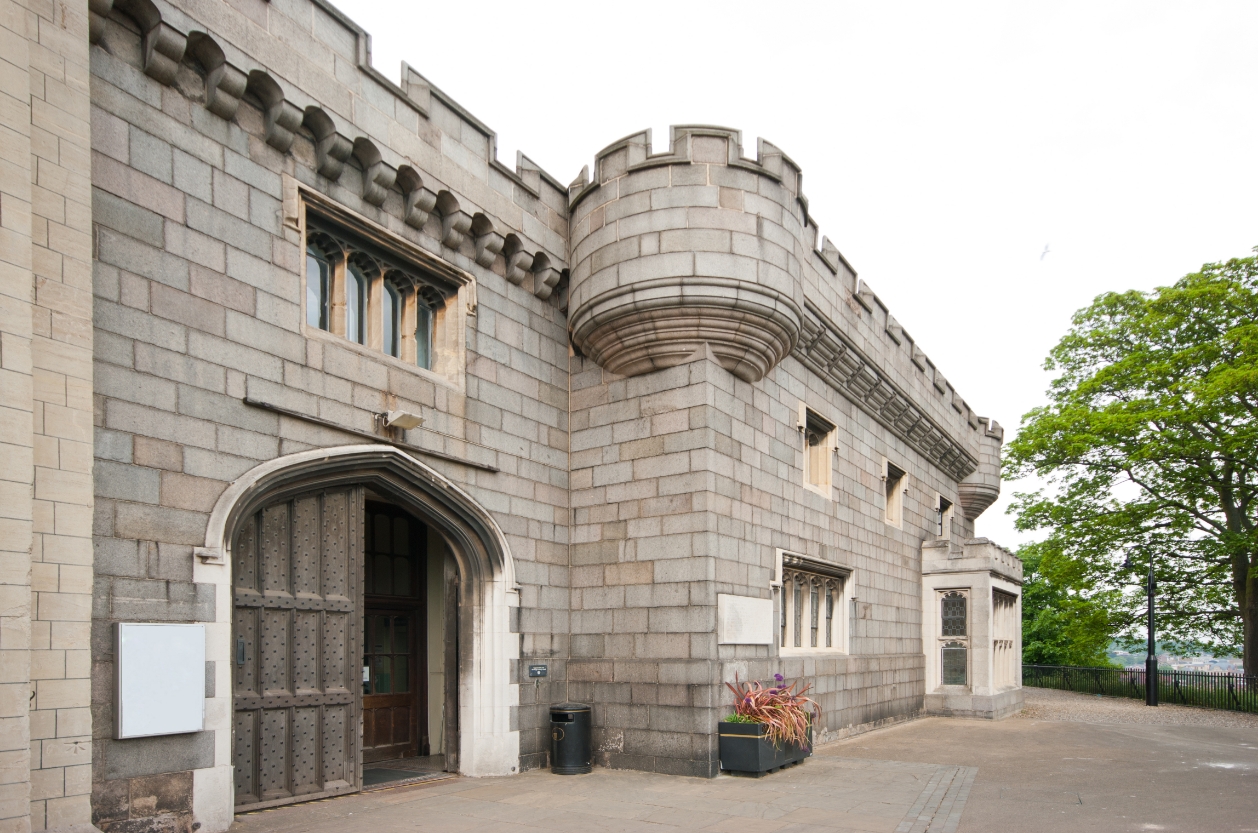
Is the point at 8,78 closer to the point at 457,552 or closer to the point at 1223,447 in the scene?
the point at 457,552

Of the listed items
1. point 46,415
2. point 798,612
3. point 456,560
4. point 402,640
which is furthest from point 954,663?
point 46,415

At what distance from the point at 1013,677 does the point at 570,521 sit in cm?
1410

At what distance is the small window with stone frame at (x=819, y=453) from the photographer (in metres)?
14.4

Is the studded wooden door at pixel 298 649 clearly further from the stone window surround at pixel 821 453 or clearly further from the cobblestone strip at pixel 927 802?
the stone window surround at pixel 821 453

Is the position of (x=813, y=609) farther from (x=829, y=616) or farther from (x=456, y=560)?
(x=456, y=560)

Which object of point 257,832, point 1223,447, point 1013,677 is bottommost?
point 1013,677

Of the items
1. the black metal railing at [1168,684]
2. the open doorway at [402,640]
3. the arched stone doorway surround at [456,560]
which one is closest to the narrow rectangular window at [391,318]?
the arched stone doorway surround at [456,560]

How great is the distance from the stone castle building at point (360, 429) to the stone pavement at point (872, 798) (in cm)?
69

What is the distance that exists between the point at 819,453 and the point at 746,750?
587 centimetres

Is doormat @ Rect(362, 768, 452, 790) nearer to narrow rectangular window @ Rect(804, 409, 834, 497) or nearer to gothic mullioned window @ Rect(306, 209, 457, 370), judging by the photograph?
gothic mullioned window @ Rect(306, 209, 457, 370)

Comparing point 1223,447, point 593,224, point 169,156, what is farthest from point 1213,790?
→ point 1223,447

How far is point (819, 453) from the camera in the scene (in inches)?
582

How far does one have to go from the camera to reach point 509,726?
33.1 ft

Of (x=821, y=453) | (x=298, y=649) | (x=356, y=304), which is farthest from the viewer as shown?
(x=821, y=453)
